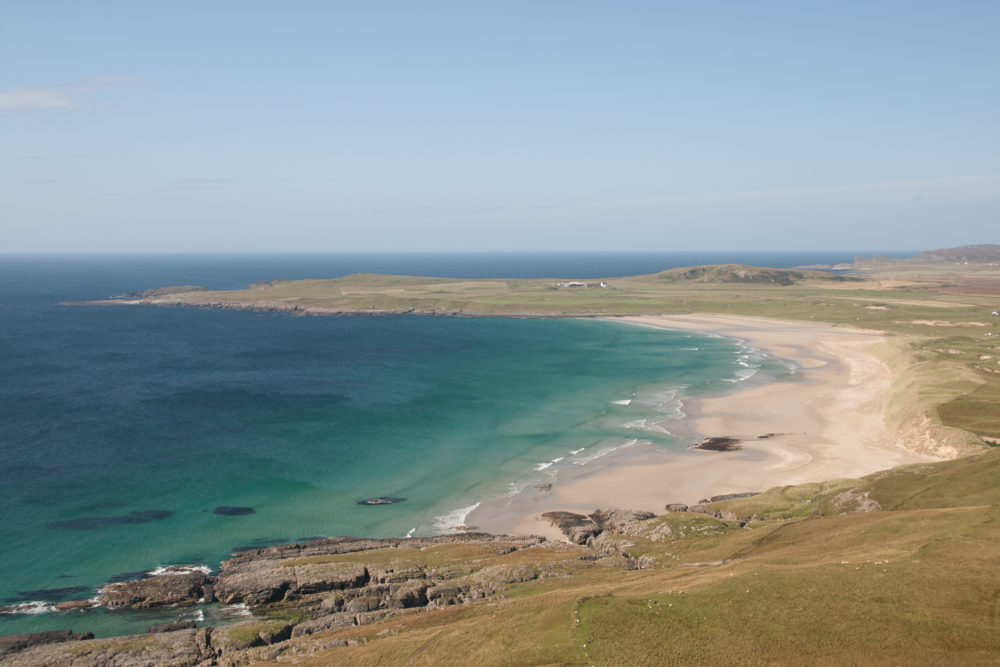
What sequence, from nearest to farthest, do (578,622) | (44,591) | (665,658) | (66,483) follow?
1. (665,658)
2. (578,622)
3. (44,591)
4. (66,483)

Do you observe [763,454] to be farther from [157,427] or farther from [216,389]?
[216,389]

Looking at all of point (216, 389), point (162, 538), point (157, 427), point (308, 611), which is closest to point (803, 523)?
point (308, 611)

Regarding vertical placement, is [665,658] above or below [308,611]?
above

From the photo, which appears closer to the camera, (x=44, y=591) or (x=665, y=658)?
(x=665, y=658)

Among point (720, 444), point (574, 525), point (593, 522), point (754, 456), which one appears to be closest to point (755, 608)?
point (574, 525)

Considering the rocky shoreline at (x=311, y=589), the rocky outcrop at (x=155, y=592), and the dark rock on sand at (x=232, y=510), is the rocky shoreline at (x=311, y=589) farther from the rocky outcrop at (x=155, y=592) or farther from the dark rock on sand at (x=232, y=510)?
the dark rock on sand at (x=232, y=510)

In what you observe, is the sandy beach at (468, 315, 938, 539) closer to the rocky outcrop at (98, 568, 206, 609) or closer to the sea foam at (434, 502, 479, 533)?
the sea foam at (434, 502, 479, 533)

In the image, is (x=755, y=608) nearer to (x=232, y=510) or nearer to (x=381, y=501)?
(x=381, y=501)
